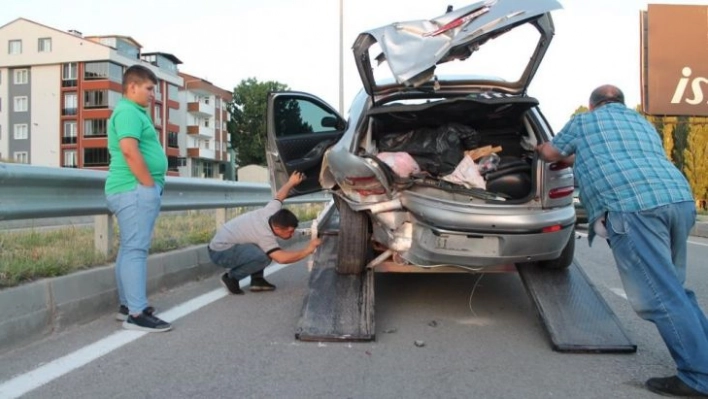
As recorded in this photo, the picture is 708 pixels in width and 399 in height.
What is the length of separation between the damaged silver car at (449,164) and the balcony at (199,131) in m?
70.6

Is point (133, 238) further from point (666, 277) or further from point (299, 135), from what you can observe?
point (666, 277)

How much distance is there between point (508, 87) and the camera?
5.25 m

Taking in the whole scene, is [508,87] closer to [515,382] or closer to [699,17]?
[515,382]

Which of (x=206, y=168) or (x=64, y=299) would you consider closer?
(x=64, y=299)

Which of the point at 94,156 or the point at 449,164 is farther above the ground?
the point at 94,156

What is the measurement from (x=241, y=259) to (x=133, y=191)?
1.54 meters

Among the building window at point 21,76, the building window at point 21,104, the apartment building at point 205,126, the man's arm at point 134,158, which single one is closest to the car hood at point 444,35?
the man's arm at point 134,158

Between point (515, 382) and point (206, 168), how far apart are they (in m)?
77.5

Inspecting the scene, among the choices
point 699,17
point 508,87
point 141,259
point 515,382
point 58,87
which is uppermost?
point 58,87

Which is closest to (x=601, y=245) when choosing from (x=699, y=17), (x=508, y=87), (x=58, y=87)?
(x=508, y=87)

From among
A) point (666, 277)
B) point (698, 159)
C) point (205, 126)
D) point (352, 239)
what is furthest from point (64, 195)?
point (205, 126)

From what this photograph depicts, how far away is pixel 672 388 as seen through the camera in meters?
3.22

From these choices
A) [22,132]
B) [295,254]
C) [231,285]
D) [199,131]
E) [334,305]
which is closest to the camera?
[334,305]

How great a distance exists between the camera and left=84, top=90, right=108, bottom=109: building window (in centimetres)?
6053
